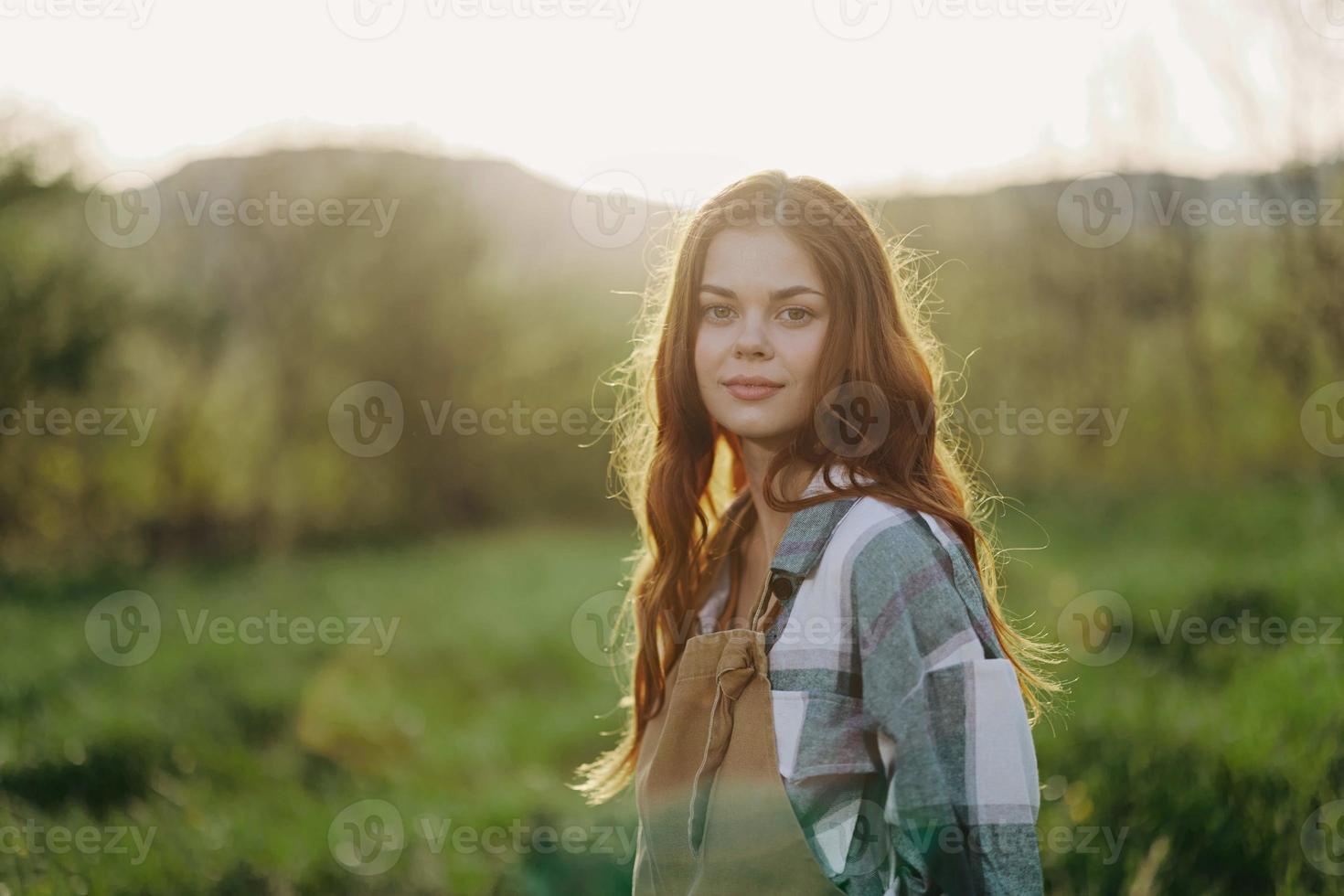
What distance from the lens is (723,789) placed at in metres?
1.72

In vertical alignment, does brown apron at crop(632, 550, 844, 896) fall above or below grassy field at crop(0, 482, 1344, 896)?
above

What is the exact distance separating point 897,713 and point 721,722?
1.12 feet

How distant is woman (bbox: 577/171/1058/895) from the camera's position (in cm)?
155

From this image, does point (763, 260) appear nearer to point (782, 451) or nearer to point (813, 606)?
point (782, 451)

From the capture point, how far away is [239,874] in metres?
3.99

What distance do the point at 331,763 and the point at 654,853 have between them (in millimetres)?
4476

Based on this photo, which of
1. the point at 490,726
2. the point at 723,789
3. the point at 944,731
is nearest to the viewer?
the point at 944,731

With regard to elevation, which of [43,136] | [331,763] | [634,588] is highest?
[43,136]

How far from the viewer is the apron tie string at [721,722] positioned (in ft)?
5.73

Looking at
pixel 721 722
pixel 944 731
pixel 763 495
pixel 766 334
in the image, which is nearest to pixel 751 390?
pixel 766 334

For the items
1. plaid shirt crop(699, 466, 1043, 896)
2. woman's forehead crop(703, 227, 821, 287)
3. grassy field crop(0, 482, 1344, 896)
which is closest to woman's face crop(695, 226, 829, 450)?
woman's forehead crop(703, 227, 821, 287)

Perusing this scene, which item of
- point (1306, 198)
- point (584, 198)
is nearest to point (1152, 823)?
point (1306, 198)

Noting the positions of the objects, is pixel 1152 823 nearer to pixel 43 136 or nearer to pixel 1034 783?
pixel 1034 783

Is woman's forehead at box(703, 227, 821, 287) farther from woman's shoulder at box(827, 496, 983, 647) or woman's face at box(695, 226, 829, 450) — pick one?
woman's shoulder at box(827, 496, 983, 647)
